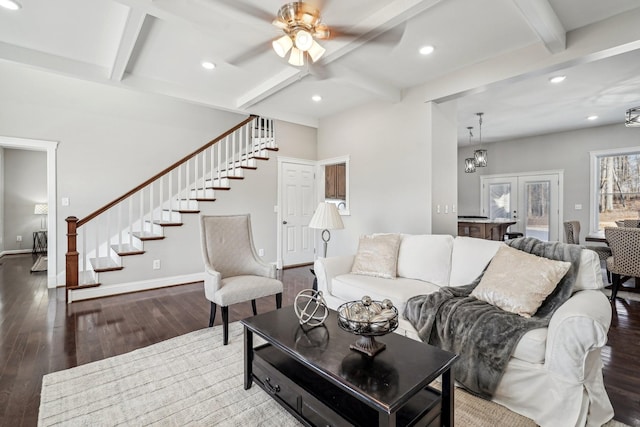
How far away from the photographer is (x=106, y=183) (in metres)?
5.04

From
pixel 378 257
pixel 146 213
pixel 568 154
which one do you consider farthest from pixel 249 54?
pixel 568 154

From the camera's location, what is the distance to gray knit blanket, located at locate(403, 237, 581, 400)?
5.89 feet

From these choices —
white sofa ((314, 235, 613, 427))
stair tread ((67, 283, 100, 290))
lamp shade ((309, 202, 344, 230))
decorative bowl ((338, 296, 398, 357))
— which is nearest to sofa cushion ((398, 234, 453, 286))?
white sofa ((314, 235, 613, 427))

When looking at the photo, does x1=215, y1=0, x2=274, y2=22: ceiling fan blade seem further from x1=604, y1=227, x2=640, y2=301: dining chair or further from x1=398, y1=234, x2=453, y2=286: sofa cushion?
x1=604, y1=227, x2=640, y2=301: dining chair

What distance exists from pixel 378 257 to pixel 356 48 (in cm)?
215

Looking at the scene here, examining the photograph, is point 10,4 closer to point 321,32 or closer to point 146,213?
point 321,32

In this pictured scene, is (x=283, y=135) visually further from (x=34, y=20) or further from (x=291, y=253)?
(x=34, y=20)

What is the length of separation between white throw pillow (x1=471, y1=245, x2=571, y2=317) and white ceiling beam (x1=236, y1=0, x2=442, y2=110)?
2.00 m

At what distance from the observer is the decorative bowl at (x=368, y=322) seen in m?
1.45

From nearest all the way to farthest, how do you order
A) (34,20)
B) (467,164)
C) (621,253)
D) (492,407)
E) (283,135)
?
(492,407) < (34,20) < (621,253) < (283,135) < (467,164)

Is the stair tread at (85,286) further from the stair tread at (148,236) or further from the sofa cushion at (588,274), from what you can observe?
the sofa cushion at (588,274)

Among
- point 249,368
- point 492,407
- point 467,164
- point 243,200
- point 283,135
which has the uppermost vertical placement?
point 283,135

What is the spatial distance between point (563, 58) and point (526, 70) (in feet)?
1.01

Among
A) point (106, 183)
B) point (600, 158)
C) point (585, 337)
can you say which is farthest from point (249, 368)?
point (600, 158)
